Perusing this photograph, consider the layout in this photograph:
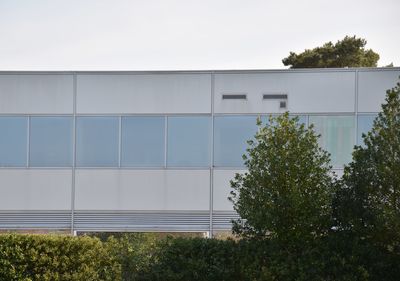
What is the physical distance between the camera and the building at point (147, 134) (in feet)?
68.3

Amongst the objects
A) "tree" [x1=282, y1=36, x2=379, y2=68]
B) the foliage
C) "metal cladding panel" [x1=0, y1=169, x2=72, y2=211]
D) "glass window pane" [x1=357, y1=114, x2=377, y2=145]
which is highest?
"tree" [x1=282, y1=36, x2=379, y2=68]

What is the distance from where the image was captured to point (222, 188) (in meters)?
20.8

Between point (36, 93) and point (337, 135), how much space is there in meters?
7.58

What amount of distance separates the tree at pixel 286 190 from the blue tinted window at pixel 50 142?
23.9ft

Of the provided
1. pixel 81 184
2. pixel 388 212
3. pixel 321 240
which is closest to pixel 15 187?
pixel 81 184

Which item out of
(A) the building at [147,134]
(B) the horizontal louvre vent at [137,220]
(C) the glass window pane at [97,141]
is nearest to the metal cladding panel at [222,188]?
(A) the building at [147,134]

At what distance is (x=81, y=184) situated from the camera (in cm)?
2098

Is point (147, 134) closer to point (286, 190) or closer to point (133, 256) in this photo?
point (133, 256)

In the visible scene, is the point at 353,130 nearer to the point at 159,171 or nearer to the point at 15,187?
the point at 159,171

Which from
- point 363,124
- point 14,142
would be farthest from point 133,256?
point 363,124

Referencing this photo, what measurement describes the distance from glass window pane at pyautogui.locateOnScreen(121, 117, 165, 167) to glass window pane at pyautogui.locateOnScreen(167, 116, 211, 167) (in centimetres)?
26

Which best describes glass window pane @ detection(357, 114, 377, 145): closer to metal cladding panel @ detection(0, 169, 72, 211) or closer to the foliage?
the foliage

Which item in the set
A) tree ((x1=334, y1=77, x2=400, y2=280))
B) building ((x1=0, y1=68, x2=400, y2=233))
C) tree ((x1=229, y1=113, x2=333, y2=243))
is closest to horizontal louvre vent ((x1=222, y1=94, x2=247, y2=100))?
building ((x1=0, y1=68, x2=400, y2=233))

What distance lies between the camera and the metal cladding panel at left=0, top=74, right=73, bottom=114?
21.1 meters
